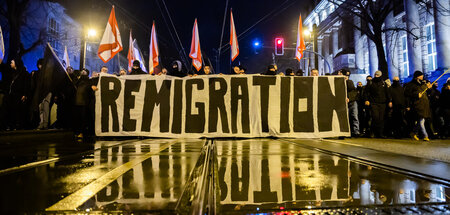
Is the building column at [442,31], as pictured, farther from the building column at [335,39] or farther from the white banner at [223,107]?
the building column at [335,39]

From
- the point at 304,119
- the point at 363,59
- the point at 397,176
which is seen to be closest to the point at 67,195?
the point at 397,176

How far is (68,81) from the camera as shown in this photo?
24.0 ft

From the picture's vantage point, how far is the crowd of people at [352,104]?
269 inches

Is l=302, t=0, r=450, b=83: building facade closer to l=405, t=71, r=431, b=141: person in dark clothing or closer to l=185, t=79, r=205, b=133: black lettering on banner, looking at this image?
l=405, t=71, r=431, b=141: person in dark clothing

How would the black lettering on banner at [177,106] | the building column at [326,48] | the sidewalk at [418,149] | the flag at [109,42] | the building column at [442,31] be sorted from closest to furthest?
1. the sidewalk at [418,149]
2. the black lettering on banner at [177,106]
3. the flag at [109,42]
4. the building column at [442,31]
5. the building column at [326,48]

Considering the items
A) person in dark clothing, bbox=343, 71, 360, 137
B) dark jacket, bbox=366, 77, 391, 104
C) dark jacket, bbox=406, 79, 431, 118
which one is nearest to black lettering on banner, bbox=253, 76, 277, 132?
person in dark clothing, bbox=343, 71, 360, 137

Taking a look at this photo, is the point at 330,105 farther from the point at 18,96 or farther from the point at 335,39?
the point at 335,39

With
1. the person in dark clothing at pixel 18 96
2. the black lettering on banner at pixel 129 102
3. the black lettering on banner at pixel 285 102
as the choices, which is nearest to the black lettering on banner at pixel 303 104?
the black lettering on banner at pixel 285 102

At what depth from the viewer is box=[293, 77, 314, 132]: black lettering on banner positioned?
264 inches

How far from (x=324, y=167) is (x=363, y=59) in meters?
28.1

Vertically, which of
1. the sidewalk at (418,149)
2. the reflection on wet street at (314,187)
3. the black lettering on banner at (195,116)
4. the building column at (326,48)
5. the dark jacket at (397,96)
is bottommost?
the sidewalk at (418,149)

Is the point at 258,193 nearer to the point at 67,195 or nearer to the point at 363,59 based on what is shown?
the point at 67,195

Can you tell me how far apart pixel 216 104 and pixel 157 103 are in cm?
160

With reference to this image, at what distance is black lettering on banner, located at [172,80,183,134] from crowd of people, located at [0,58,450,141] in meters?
0.75
